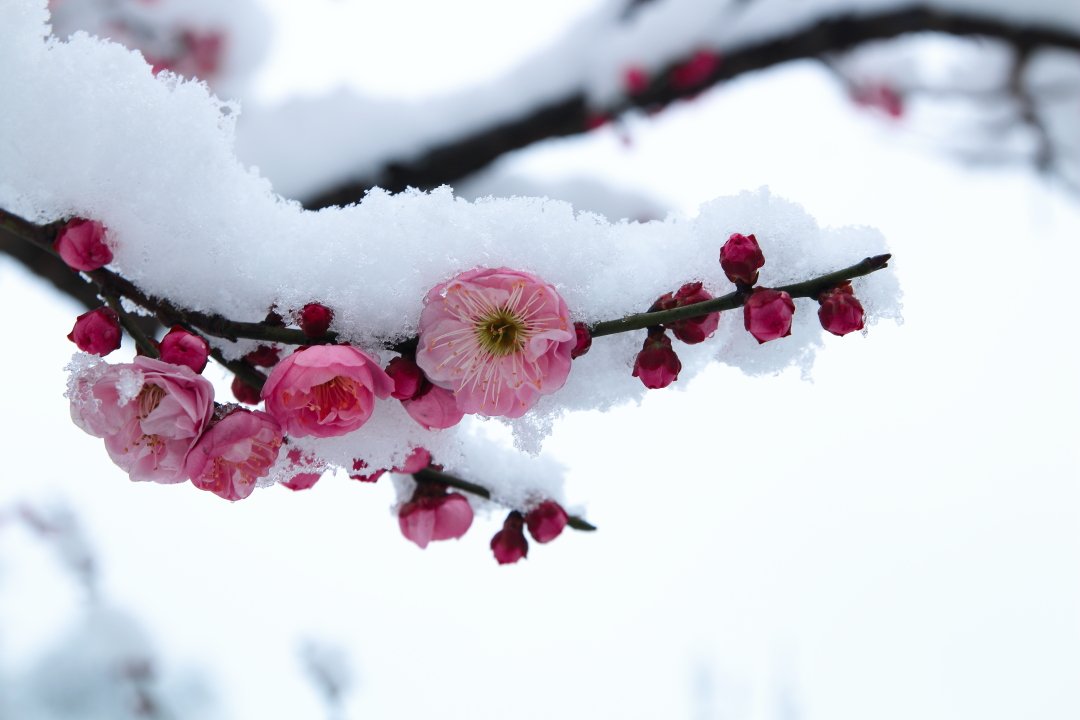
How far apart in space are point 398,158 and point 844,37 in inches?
56.0

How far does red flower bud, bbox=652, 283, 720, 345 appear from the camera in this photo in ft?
1.77

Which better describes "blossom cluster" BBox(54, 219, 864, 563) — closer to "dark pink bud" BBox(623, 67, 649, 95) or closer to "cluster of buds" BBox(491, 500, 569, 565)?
"cluster of buds" BBox(491, 500, 569, 565)

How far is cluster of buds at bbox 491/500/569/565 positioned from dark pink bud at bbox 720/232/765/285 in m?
0.36

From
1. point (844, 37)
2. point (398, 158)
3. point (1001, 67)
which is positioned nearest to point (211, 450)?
point (398, 158)

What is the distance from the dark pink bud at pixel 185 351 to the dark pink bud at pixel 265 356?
9 cm

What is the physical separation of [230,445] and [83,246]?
0.71 feet

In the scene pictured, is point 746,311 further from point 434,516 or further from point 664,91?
point 664,91

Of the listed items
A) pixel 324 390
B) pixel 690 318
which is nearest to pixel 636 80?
pixel 690 318

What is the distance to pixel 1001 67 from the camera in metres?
2.87

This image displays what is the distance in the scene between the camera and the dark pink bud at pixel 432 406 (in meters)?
0.54

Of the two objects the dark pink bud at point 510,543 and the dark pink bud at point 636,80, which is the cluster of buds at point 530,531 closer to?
the dark pink bud at point 510,543

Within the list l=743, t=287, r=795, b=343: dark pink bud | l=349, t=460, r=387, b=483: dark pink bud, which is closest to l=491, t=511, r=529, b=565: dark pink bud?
l=349, t=460, r=387, b=483: dark pink bud

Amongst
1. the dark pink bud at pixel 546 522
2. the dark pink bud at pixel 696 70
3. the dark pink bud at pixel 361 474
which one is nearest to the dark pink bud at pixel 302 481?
the dark pink bud at pixel 361 474

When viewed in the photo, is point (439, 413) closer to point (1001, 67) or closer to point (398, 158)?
point (398, 158)
